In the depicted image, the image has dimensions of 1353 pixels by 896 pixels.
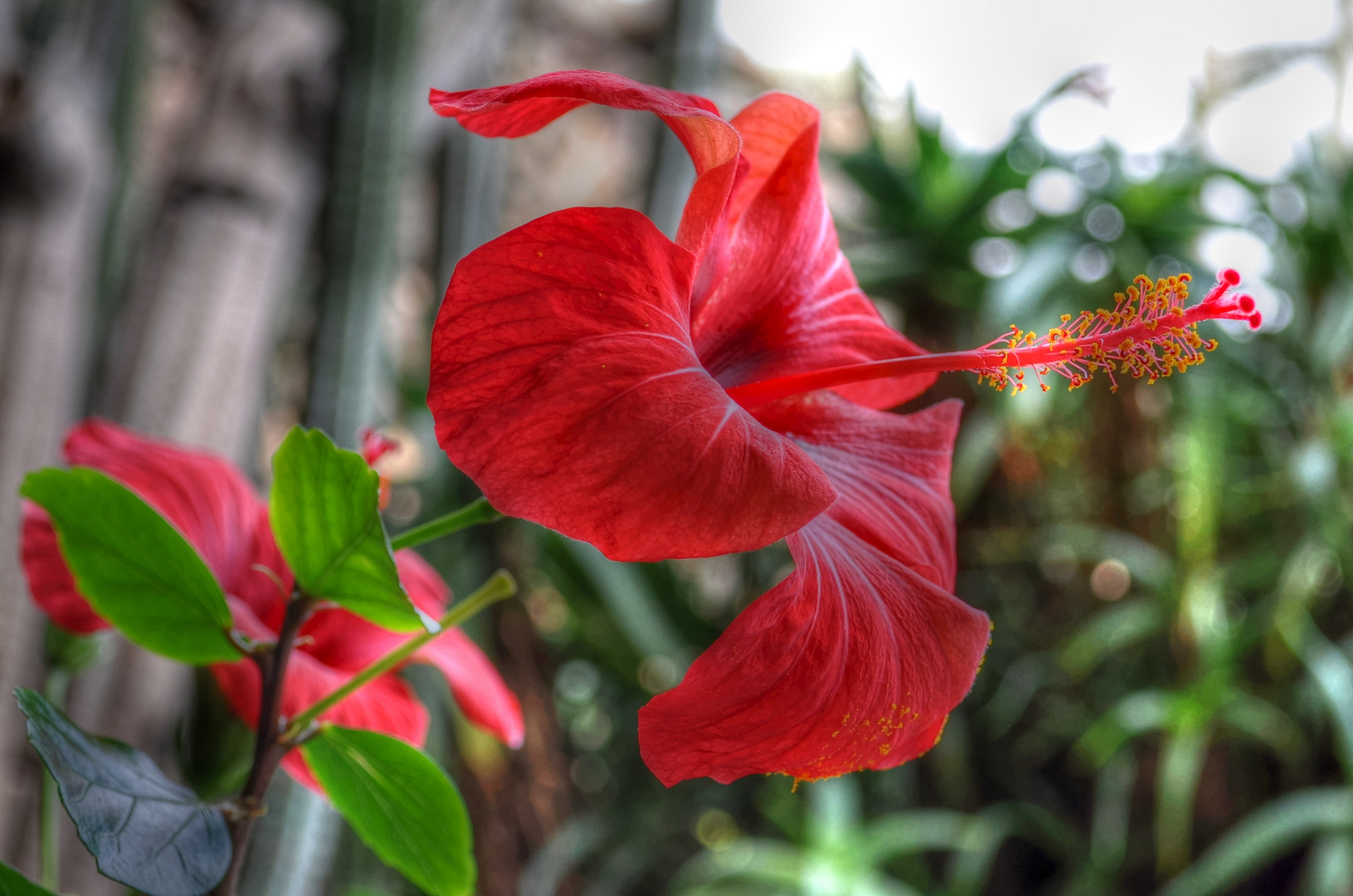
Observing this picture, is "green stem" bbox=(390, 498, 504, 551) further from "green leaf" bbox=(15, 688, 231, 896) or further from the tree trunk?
the tree trunk

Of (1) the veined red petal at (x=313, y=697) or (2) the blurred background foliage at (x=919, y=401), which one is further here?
(2) the blurred background foliage at (x=919, y=401)

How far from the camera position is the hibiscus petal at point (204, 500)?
269 millimetres

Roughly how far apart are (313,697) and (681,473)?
0.47ft

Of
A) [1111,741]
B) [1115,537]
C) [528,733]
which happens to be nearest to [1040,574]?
[1115,537]

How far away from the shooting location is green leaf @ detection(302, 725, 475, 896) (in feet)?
0.69

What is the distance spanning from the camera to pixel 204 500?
277 mm

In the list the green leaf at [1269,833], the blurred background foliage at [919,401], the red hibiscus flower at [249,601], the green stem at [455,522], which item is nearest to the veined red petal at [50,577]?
the red hibiscus flower at [249,601]

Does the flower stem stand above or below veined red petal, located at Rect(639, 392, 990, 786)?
below

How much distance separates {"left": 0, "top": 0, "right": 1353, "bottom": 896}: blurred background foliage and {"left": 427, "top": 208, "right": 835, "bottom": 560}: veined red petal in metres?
0.46

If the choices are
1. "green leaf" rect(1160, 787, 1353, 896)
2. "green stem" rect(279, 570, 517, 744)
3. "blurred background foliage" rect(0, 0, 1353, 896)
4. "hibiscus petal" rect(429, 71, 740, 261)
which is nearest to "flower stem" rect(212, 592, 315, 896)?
"green stem" rect(279, 570, 517, 744)

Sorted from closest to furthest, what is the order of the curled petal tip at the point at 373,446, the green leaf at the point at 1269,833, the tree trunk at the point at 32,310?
1. the curled petal tip at the point at 373,446
2. the tree trunk at the point at 32,310
3. the green leaf at the point at 1269,833

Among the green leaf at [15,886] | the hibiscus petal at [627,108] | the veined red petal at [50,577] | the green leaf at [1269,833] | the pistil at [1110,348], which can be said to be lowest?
the green leaf at [1269,833]

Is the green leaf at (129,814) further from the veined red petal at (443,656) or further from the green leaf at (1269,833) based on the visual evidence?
the green leaf at (1269,833)

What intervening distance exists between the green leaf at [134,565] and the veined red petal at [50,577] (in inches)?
2.2
